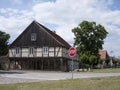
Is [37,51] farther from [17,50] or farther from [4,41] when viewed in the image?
[4,41]

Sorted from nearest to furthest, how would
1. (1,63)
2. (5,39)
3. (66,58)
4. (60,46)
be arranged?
(60,46) < (66,58) < (1,63) < (5,39)

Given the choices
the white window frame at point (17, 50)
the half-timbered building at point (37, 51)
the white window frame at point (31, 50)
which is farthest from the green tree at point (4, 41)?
the white window frame at point (31, 50)

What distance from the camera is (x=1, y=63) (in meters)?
68.6

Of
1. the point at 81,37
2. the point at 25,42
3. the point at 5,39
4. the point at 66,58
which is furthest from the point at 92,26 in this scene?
the point at 5,39

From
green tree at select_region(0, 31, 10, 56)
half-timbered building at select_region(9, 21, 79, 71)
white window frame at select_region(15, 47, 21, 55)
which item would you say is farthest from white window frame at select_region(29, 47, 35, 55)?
green tree at select_region(0, 31, 10, 56)

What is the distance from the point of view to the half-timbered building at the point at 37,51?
61156 mm

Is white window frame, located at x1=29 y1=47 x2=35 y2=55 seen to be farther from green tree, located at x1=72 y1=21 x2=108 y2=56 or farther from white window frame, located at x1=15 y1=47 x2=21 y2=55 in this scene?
green tree, located at x1=72 y1=21 x2=108 y2=56

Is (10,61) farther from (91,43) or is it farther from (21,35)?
(91,43)

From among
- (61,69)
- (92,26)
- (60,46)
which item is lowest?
(61,69)

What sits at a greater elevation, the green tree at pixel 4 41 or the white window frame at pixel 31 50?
the green tree at pixel 4 41

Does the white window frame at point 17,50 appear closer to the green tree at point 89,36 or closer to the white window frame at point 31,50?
the white window frame at point 31,50

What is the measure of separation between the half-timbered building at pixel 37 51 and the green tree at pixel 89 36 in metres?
8.16

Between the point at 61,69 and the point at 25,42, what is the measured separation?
32.2ft

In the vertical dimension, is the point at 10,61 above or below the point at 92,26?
below
